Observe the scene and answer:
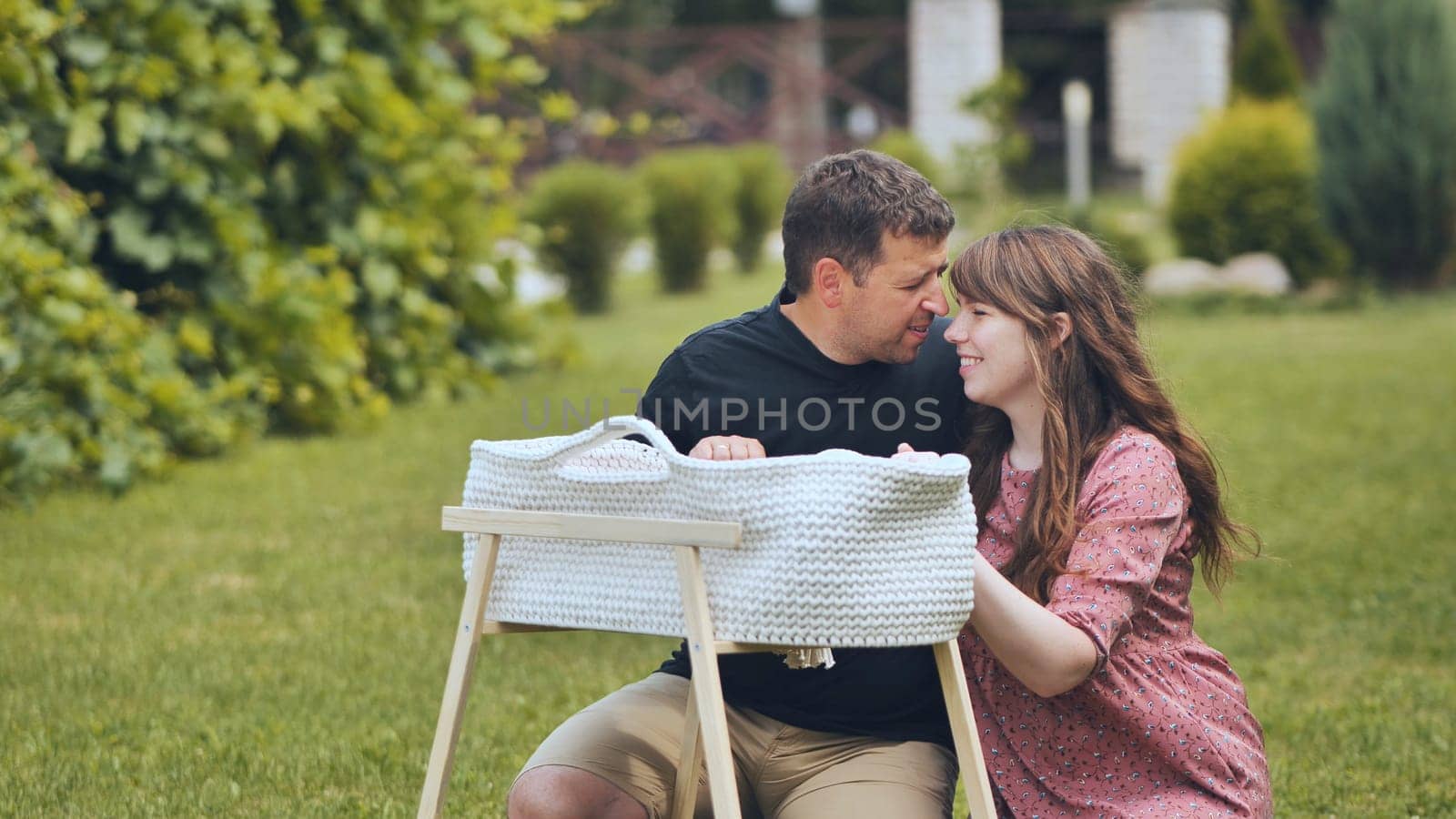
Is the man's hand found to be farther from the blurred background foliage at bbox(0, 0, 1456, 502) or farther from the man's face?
the blurred background foliage at bbox(0, 0, 1456, 502)

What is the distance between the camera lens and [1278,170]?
44.7 ft

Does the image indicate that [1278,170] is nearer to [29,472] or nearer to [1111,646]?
[29,472]

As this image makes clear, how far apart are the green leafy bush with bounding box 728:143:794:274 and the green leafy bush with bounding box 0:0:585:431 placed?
7343 mm

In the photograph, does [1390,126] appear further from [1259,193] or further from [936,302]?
[936,302]

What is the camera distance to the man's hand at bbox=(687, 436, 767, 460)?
229cm

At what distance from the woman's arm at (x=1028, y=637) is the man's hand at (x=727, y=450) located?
1.15ft

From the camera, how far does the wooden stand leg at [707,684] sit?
1999mm

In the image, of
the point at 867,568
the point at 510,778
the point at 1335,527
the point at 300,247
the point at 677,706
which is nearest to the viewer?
the point at 867,568

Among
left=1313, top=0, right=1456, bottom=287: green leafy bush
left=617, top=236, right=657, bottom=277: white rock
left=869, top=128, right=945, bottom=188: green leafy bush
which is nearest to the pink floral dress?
left=1313, top=0, right=1456, bottom=287: green leafy bush

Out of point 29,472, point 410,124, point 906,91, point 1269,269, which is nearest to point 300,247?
point 410,124

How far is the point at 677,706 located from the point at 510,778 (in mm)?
944

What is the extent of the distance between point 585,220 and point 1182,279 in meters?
4.86

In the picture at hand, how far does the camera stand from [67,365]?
6.02 meters

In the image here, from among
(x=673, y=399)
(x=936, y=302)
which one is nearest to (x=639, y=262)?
(x=673, y=399)
